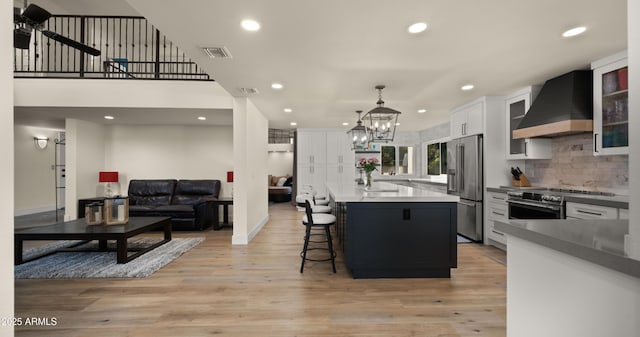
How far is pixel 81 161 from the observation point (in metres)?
5.89

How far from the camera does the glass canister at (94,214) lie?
384cm

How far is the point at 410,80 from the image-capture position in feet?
12.1

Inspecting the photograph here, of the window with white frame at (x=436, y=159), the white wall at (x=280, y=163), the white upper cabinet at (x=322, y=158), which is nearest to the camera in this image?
the window with white frame at (x=436, y=159)

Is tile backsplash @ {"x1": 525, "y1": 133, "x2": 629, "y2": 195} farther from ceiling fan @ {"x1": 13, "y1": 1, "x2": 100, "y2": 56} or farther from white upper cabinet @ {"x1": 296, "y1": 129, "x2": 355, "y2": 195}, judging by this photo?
ceiling fan @ {"x1": 13, "y1": 1, "x2": 100, "y2": 56}

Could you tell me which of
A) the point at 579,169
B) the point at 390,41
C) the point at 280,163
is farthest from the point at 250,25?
the point at 280,163

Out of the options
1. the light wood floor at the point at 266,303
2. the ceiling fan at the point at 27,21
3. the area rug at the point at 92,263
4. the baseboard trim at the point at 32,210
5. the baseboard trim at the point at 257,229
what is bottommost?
the light wood floor at the point at 266,303

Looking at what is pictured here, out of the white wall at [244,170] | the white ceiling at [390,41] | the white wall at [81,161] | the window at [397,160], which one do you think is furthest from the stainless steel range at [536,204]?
the white wall at [81,161]

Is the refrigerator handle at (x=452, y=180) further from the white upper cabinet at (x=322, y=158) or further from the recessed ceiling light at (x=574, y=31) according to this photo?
the white upper cabinet at (x=322, y=158)

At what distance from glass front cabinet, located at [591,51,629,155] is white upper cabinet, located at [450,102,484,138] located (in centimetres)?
151

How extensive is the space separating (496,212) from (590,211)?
1434 millimetres

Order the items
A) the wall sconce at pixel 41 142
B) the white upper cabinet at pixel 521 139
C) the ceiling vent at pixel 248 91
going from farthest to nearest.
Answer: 1. the wall sconce at pixel 41 142
2. the ceiling vent at pixel 248 91
3. the white upper cabinet at pixel 521 139

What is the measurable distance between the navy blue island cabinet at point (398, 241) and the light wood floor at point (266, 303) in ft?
0.49

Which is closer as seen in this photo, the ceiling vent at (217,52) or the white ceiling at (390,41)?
the white ceiling at (390,41)

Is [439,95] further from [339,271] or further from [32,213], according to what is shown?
[32,213]
